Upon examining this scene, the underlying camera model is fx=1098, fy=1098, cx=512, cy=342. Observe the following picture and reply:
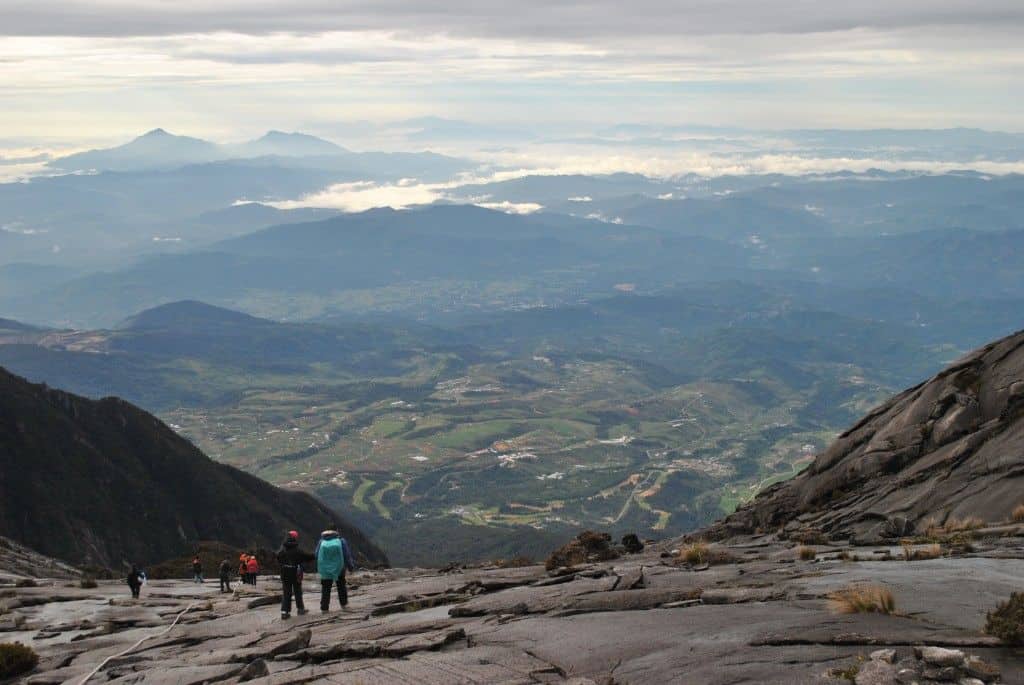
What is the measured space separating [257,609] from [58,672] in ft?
34.2

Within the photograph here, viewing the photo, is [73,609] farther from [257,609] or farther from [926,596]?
[926,596]

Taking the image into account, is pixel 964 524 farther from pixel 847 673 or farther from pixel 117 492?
pixel 117 492

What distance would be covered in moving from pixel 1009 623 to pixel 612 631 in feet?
25.7

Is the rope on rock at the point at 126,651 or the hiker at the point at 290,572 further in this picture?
the hiker at the point at 290,572

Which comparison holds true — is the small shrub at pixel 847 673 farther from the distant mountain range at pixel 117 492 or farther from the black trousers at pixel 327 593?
the distant mountain range at pixel 117 492

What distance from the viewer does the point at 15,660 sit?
27.9 metres

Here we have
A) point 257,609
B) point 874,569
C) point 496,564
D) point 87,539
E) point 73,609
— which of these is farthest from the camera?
point 87,539

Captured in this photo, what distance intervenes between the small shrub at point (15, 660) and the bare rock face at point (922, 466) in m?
25.9

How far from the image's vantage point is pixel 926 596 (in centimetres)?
2159

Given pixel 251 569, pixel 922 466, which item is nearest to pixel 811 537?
pixel 922 466

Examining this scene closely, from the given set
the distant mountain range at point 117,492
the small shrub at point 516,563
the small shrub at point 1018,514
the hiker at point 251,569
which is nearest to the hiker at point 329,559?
the small shrub at point 516,563

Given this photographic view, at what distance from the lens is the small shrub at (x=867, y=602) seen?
65.4ft

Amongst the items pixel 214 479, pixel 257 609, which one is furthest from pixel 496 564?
pixel 214 479

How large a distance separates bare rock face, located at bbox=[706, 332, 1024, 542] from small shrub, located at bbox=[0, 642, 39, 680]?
2589 centimetres
